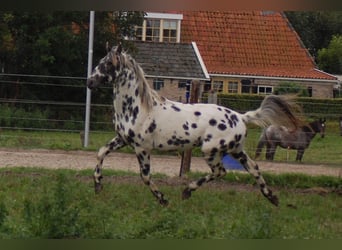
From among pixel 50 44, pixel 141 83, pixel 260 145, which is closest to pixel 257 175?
pixel 141 83

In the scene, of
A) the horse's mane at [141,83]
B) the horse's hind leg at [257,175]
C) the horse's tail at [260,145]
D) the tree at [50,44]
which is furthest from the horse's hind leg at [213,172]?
the tree at [50,44]

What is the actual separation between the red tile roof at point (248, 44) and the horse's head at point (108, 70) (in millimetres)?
24590

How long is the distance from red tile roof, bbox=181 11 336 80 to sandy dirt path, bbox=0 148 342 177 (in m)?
18.7

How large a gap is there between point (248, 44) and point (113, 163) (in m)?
21.9

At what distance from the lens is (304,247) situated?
7.13 feet

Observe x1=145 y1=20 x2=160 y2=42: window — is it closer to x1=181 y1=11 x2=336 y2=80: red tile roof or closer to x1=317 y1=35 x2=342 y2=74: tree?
x1=181 y1=11 x2=336 y2=80: red tile roof

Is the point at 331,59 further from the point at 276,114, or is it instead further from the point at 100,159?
the point at 100,159

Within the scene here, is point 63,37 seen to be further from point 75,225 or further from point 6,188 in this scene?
point 75,225

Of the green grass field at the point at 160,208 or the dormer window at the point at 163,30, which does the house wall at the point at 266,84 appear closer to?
the dormer window at the point at 163,30

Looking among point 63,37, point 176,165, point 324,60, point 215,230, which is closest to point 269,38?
point 324,60

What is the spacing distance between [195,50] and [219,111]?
23.5 metres

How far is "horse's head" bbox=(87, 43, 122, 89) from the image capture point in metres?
7.01

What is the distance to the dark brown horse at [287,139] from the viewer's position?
524 inches

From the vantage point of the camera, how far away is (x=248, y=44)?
108 ft
